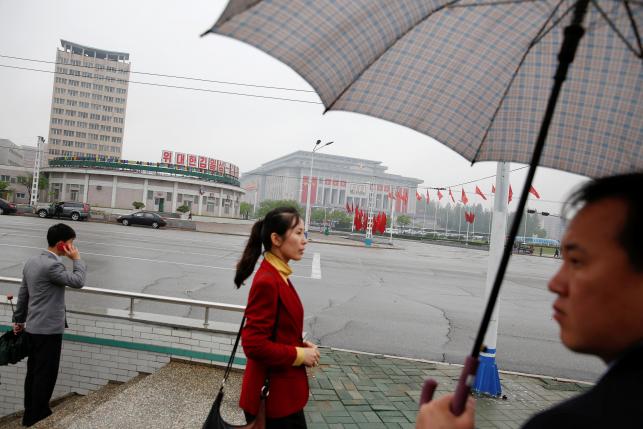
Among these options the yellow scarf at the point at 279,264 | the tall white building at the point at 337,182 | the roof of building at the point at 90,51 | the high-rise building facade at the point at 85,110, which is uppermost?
the roof of building at the point at 90,51

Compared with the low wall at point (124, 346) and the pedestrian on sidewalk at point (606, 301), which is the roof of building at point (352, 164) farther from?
the pedestrian on sidewalk at point (606, 301)

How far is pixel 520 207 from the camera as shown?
117 cm

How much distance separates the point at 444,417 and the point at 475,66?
4.38ft

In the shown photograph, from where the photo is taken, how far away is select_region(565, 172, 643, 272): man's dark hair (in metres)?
0.81

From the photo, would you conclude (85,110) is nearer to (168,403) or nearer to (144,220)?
(144,220)

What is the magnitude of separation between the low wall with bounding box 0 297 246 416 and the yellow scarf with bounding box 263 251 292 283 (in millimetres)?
2553

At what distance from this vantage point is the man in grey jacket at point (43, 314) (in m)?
3.94

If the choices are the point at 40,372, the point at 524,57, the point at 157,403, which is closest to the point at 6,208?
the point at 40,372

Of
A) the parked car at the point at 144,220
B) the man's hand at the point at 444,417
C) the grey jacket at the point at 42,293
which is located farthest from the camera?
the parked car at the point at 144,220

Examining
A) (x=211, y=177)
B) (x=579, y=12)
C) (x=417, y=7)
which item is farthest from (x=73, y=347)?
(x=211, y=177)

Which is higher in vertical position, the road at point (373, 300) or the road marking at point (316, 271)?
the road marking at point (316, 271)

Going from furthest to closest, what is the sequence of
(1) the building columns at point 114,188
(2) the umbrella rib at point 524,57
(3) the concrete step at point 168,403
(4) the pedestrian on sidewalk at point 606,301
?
1. (1) the building columns at point 114,188
2. (3) the concrete step at point 168,403
3. (2) the umbrella rib at point 524,57
4. (4) the pedestrian on sidewalk at point 606,301

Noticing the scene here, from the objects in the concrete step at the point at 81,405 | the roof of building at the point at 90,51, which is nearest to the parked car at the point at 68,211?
the concrete step at the point at 81,405

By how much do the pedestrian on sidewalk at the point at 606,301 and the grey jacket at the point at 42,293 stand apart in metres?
4.15
